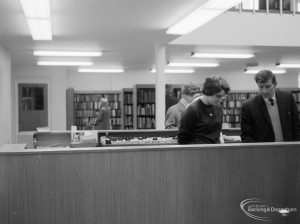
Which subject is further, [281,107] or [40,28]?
[40,28]

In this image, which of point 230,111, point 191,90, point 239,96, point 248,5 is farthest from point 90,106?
point 191,90

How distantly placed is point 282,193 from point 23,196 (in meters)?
1.62

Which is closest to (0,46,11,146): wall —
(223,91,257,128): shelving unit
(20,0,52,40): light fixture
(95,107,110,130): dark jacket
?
(20,0,52,40): light fixture

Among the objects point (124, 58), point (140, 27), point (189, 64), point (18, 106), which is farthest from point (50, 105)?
point (140, 27)

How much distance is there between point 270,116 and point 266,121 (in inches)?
3.0

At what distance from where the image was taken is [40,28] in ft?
19.5

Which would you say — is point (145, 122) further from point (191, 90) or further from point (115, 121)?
point (191, 90)

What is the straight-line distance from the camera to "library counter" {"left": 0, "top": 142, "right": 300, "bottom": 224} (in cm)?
231

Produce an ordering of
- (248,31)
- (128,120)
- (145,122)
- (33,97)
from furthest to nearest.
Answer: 1. (128,120)
2. (33,97)
3. (145,122)
4. (248,31)

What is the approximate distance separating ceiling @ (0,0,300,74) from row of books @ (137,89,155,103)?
887 millimetres

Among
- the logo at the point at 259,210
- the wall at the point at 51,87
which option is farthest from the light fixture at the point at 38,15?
the wall at the point at 51,87

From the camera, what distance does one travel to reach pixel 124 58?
10.4 m

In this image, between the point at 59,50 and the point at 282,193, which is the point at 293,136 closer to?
the point at 282,193

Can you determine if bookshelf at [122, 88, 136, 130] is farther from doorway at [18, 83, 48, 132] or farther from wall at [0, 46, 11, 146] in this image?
wall at [0, 46, 11, 146]
